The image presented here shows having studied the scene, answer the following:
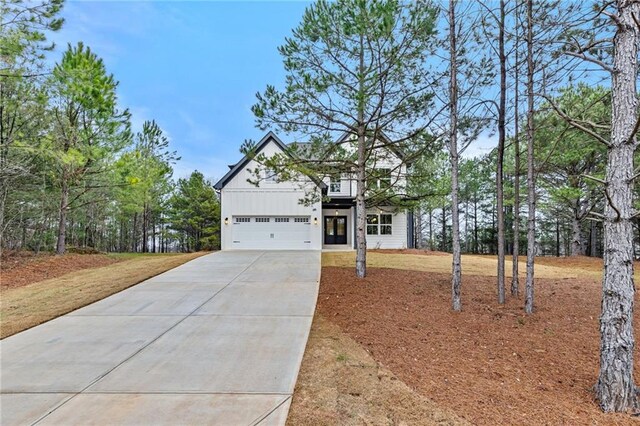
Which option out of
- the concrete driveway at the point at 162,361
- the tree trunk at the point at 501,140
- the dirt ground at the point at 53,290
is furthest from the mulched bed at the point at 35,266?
the tree trunk at the point at 501,140

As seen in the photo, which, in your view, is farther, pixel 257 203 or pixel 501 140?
pixel 257 203

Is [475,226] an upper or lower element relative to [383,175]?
lower

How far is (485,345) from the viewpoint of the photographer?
490 centimetres

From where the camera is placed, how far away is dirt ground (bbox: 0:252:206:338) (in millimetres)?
6039

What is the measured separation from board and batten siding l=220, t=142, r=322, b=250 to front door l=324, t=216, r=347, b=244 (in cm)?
269

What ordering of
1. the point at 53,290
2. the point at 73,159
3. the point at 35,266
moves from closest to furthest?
the point at 53,290
the point at 73,159
the point at 35,266

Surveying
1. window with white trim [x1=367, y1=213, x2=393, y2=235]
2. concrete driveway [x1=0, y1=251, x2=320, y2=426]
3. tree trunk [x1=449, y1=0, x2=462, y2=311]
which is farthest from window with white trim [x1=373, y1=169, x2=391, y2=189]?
window with white trim [x1=367, y1=213, x2=393, y2=235]

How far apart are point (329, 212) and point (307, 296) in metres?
13.1

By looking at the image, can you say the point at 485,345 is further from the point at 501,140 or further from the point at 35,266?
the point at 35,266

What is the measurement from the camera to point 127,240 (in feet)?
96.9

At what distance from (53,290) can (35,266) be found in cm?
473

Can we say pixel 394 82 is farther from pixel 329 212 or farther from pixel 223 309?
pixel 329 212

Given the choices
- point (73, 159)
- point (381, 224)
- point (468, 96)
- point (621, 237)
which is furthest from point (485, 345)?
point (381, 224)

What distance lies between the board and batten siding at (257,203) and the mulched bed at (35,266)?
17.7ft
